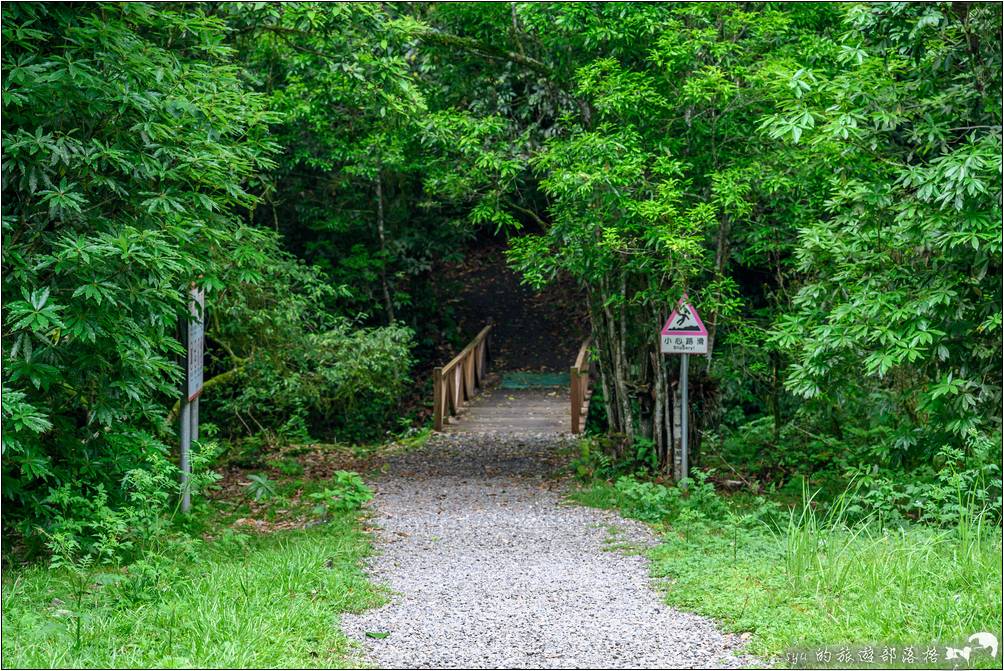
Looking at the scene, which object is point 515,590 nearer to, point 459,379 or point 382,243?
point 459,379

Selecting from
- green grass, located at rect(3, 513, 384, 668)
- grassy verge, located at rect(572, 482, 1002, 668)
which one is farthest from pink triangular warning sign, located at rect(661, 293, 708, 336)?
green grass, located at rect(3, 513, 384, 668)

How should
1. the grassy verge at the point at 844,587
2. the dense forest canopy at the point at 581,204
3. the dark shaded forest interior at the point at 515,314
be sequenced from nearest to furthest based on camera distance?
1. the grassy verge at the point at 844,587
2. the dense forest canopy at the point at 581,204
3. the dark shaded forest interior at the point at 515,314

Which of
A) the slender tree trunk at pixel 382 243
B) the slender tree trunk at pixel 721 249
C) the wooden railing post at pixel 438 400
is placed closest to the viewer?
the slender tree trunk at pixel 721 249

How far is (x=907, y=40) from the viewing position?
22.1 feet

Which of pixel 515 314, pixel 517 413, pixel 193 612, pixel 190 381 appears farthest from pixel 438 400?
pixel 193 612

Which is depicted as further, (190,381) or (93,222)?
(190,381)

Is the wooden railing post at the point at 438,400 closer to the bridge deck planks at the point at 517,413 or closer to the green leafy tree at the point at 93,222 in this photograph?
the bridge deck planks at the point at 517,413

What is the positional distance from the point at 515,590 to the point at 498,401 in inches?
403

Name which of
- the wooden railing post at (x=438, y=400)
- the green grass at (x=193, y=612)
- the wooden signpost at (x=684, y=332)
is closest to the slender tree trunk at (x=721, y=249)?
the wooden signpost at (x=684, y=332)

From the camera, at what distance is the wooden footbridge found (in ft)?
44.3

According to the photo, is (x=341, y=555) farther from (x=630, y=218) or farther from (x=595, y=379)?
(x=595, y=379)

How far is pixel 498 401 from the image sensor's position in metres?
15.8

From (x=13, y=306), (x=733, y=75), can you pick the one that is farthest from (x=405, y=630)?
(x=733, y=75)

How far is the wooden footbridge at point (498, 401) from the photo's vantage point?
1349cm
